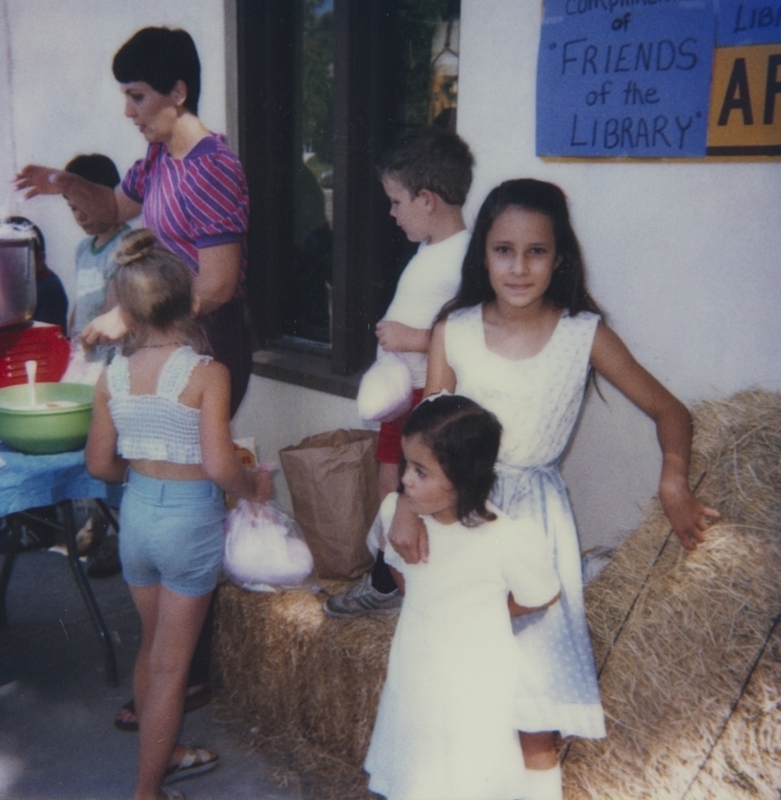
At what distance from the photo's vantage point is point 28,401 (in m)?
3.16

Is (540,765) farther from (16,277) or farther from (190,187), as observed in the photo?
(16,277)

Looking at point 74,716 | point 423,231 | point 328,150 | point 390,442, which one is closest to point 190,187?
point 423,231

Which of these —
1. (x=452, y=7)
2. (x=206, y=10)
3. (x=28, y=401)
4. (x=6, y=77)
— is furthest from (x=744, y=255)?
(x=6, y=77)

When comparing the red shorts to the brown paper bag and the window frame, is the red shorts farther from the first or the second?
the window frame

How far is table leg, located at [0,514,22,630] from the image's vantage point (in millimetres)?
3570

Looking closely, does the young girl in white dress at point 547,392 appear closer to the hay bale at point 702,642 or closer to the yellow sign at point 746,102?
the hay bale at point 702,642

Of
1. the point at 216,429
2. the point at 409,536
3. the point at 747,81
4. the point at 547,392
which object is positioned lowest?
the point at 409,536

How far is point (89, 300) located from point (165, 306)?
1.86 m

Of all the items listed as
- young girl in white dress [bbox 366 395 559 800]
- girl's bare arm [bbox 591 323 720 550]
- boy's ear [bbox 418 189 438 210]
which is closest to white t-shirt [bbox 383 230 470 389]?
boy's ear [bbox 418 189 438 210]

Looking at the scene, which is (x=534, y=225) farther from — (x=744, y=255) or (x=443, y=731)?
(x=443, y=731)

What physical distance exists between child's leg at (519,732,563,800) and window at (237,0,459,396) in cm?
191

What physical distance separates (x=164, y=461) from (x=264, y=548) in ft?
2.22

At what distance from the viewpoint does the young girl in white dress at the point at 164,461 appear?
2.48m

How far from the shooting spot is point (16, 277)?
320 centimetres
